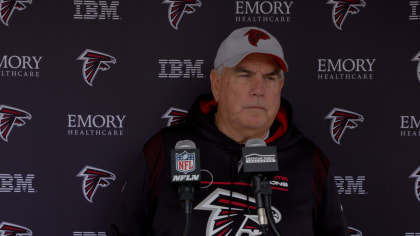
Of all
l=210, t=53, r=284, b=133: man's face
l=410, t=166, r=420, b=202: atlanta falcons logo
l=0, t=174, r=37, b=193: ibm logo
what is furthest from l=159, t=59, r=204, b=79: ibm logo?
l=410, t=166, r=420, b=202: atlanta falcons logo

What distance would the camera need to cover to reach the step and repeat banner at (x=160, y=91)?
1891mm

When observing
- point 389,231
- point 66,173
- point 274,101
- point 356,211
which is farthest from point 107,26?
point 389,231

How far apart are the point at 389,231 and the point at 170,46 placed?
3.89ft

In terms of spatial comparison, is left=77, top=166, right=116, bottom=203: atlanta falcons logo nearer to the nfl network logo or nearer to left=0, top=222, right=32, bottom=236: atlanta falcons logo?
left=0, top=222, right=32, bottom=236: atlanta falcons logo

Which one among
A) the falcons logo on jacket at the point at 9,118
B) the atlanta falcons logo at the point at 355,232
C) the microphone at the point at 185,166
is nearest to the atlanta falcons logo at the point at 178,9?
the falcons logo on jacket at the point at 9,118

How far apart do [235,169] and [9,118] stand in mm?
950

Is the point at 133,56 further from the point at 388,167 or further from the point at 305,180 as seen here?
the point at 388,167

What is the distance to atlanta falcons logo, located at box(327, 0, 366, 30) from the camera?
198cm

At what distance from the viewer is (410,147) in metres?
1.97

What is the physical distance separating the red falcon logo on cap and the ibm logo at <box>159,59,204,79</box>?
42cm

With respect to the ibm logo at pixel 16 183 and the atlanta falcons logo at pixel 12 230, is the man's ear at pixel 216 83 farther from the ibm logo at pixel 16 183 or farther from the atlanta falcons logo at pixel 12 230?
the atlanta falcons logo at pixel 12 230

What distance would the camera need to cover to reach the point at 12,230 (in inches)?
73.7

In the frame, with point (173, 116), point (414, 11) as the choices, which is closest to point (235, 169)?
point (173, 116)

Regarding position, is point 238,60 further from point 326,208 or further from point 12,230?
point 12,230
